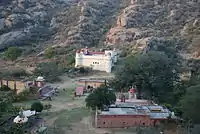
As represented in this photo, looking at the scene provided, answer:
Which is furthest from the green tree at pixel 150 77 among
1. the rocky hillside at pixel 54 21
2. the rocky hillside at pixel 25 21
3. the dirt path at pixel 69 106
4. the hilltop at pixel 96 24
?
the rocky hillside at pixel 25 21

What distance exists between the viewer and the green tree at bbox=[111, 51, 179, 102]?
37031 millimetres

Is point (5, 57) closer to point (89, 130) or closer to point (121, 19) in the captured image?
point (121, 19)

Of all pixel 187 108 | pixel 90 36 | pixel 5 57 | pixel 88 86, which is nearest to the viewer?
pixel 187 108

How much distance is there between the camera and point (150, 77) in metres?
37.0

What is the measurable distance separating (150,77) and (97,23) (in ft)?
112

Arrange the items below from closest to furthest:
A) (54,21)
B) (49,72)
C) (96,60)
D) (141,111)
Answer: (141,111) → (49,72) → (96,60) → (54,21)

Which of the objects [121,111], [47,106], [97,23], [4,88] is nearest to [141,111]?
[121,111]

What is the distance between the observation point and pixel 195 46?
5753 cm

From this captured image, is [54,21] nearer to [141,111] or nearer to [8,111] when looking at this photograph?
[8,111]

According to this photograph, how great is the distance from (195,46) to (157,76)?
21855 mm

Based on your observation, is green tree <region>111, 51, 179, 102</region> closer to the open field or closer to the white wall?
the open field

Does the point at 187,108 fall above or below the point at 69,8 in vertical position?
below

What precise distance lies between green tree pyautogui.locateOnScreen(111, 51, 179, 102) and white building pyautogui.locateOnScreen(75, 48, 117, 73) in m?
12.4

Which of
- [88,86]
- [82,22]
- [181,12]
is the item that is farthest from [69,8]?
[88,86]
